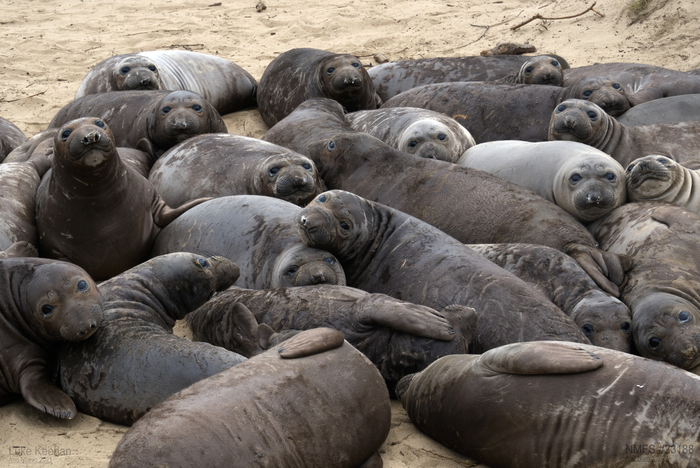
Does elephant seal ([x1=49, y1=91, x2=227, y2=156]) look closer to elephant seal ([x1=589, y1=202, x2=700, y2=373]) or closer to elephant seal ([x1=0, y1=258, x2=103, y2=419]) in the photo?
elephant seal ([x1=0, y1=258, x2=103, y2=419])

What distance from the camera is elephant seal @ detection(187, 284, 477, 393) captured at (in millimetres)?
3783

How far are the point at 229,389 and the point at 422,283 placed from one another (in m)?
1.52

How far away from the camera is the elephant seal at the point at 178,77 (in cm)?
766

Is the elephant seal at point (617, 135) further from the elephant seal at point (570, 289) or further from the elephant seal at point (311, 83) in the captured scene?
the elephant seal at point (311, 83)

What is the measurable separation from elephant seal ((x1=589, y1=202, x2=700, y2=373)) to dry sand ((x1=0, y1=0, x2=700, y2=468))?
397 cm

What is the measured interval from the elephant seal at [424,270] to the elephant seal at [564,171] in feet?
4.18

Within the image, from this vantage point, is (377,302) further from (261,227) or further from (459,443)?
(261,227)

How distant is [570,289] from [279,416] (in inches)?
82.5

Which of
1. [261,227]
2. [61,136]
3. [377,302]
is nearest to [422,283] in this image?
[377,302]

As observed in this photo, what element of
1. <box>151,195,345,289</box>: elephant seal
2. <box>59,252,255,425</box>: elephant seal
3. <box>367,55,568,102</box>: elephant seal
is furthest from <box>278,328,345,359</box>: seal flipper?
<box>367,55,568,102</box>: elephant seal

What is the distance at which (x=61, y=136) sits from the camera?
16.0ft

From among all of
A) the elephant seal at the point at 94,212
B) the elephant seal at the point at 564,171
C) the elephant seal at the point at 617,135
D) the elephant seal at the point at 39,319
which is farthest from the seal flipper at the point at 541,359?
the elephant seal at the point at 617,135

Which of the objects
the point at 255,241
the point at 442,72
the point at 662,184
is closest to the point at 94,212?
the point at 255,241

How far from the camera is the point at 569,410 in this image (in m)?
3.05
